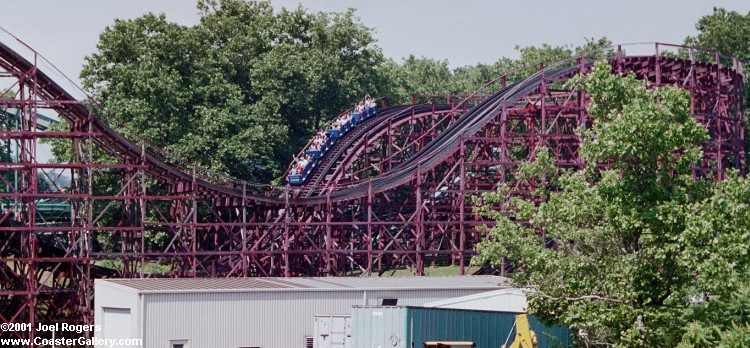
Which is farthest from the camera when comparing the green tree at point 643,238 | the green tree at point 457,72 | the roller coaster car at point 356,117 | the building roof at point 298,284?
the green tree at point 457,72

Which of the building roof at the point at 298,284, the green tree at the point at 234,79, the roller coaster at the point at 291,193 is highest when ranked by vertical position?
the green tree at the point at 234,79

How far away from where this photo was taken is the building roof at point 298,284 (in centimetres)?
4209

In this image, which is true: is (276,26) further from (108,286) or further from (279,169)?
(108,286)

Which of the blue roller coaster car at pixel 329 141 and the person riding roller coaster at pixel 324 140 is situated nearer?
the blue roller coaster car at pixel 329 141

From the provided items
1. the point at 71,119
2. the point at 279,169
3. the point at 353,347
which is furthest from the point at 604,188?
the point at 279,169

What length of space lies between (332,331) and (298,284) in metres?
5.95

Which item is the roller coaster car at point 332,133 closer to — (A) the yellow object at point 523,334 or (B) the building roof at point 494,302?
(B) the building roof at point 494,302

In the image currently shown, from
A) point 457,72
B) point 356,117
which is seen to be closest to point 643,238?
point 356,117

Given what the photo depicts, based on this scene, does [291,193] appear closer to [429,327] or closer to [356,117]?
[356,117]

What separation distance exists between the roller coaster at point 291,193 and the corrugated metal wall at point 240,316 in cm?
639

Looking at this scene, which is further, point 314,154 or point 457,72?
point 457,72

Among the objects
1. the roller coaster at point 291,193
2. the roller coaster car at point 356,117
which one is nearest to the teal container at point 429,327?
the roller coaster at point 291,193

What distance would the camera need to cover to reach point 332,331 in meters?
39.7

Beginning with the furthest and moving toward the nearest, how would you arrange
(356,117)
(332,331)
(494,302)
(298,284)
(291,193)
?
(356,117)
(291,193)
(298,284)
(494,302)
(332,331)
